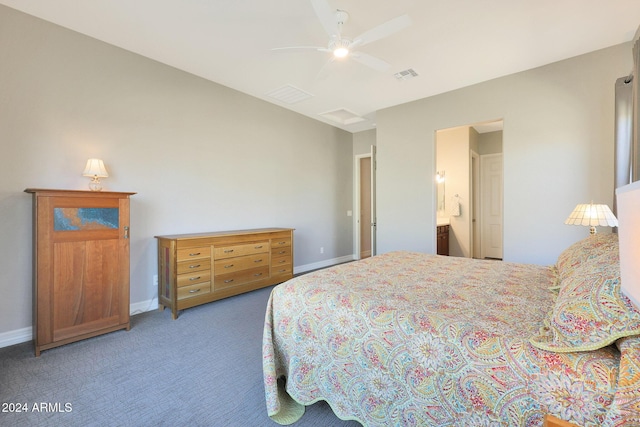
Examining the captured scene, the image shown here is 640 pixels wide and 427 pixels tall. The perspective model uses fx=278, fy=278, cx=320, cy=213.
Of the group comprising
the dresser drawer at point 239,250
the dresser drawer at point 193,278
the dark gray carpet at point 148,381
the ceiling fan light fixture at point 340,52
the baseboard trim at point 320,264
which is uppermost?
the ceiling fan light fixture at point 340,52

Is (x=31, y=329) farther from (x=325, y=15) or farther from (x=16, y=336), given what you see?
(x=325, y=15)

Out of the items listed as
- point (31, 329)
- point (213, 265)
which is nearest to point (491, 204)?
point (213, 265)

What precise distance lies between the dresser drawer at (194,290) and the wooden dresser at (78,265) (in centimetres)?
51

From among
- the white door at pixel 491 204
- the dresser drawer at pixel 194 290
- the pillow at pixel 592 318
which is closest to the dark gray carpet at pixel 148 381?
the dresser drawer at pixel 194 290

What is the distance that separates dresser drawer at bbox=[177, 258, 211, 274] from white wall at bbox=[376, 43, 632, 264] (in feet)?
9.66

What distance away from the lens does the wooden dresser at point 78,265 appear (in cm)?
223

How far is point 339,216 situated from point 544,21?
13.7 feet

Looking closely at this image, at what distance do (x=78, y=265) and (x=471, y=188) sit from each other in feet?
19.7

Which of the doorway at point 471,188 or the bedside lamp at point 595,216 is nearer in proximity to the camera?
the bedside lamp at point 595,216

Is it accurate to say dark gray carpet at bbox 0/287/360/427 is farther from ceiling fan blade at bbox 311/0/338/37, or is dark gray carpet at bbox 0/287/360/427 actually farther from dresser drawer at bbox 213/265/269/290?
ceiling fan blade at bbox 311/0/338/37

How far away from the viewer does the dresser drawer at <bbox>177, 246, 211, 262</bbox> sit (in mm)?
3016

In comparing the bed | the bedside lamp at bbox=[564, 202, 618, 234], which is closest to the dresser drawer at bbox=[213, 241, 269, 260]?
the bed

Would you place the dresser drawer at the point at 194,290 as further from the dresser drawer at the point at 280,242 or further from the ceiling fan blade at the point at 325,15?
the ceiling fan blade at the point at 325,15

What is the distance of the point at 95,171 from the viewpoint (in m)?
2.66
